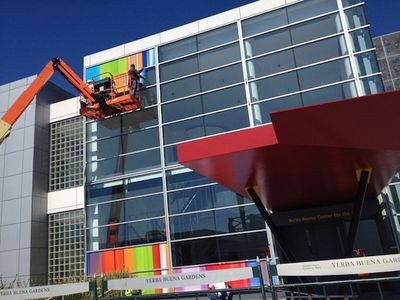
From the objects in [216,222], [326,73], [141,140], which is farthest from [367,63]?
[141,140]

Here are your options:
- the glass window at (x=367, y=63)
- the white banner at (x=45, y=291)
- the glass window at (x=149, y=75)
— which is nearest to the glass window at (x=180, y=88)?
the glass window at (x=149, y=75)

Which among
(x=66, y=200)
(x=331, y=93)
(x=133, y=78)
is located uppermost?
(x=133, y=78)

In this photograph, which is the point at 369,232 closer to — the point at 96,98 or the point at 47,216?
the point at 96,98

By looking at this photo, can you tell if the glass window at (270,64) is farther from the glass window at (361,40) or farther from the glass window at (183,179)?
the glass window at (183,179)

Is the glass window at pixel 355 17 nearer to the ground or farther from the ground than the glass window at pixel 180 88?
farther from the ground

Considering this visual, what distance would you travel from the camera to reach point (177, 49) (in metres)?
22.0

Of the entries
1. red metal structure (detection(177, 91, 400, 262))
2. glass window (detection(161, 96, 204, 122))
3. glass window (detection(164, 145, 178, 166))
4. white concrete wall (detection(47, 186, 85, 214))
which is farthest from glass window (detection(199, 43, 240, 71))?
white concrete wall (detection(47, 186, 85, 214))

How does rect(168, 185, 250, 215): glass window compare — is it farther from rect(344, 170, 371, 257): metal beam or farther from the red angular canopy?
rect(344, 170, 371, 257): metal beam

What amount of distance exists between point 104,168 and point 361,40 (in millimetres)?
13952

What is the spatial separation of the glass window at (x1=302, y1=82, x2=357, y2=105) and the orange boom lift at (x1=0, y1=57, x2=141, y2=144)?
868cm

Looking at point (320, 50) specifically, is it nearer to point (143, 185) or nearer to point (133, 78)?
point (133, 78)

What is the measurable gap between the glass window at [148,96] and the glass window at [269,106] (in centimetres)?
556

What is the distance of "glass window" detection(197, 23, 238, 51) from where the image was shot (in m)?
20.9

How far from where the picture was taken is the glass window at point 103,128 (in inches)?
880
